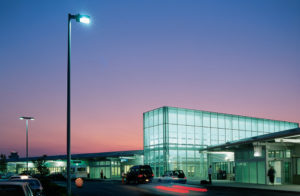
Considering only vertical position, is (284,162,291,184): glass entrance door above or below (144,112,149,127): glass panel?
below

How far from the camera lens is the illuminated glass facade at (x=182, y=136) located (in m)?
54.1

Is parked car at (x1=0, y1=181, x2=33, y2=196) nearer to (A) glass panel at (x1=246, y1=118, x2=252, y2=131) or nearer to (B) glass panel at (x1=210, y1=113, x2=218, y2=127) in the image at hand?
(B) glass panel at (x1=210, y1=113, x2=218, y2=127)

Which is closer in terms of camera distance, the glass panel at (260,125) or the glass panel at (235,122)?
the glass panel at (235,122)

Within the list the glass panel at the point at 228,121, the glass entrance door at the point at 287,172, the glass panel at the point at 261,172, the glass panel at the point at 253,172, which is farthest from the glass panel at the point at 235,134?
the glass entrance door at the point at 287,172

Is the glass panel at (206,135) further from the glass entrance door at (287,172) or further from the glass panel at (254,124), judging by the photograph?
the glass entrance door at (287,172)

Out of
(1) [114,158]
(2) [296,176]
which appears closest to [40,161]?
(1) [114,158]

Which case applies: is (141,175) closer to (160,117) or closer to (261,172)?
(261,172)

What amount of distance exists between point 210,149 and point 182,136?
Answer: 11397 mm

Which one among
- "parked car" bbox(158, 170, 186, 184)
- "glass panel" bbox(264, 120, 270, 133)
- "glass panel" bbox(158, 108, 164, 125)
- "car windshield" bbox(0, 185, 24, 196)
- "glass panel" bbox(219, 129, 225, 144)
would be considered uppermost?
"glass panel" bbox(158, 108, 164, 125)

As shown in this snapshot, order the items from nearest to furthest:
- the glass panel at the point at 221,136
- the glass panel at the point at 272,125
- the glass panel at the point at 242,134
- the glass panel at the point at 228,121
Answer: the glass panel at the point at 221,136
the glass panel at the point at 228,121
the glass panel at the point at 242,134
the glass panel at the point at 272,125

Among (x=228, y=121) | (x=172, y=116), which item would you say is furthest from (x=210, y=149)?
(x=228, y=121)

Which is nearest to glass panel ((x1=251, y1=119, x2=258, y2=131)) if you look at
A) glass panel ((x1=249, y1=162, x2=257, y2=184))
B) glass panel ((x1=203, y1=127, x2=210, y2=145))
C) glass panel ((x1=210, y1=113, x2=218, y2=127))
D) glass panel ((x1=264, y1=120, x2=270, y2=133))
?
glass panel ((x1=264, y1=120, x2=270, y2=133))

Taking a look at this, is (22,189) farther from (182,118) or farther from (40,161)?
(40,161)

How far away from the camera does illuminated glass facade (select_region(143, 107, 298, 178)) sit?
178 feet
